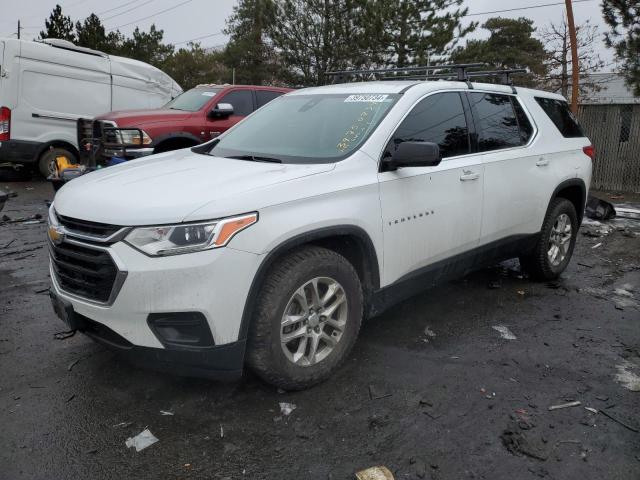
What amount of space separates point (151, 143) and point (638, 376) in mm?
6766

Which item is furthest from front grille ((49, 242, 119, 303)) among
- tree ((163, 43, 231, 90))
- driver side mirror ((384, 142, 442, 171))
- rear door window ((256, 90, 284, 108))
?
tree ((163, 43, 231, 90))

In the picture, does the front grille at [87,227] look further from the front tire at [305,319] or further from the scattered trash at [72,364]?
the scattered trash at [72,364]

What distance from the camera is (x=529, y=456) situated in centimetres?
262

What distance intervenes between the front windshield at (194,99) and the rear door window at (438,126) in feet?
18.5

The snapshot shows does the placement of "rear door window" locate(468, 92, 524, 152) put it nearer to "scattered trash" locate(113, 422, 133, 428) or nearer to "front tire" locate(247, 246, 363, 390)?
"front tire" locate(247, 246, 363, 390)

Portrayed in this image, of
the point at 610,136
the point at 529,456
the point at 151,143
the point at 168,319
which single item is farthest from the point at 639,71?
the point at 168,319

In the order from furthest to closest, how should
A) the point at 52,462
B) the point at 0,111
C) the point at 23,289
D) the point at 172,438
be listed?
1. the point at 0,111
2. the point at 23,289
3. the point at 172,438
4. the point at 52,462

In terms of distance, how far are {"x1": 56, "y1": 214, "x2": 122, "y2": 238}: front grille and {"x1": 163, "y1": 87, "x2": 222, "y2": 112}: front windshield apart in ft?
20.2

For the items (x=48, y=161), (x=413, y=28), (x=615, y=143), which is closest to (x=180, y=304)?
(x=48, y=161)

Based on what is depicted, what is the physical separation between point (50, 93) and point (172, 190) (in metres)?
9.56

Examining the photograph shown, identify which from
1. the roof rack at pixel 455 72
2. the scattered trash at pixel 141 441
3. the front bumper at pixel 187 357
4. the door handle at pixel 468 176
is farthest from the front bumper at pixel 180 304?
the roof rack at pixel 455 72

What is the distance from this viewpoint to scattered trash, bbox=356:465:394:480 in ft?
8.02

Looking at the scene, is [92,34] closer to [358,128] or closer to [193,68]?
[193,68]

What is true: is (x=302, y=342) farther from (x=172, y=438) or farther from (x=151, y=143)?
(x=151, y=143)
